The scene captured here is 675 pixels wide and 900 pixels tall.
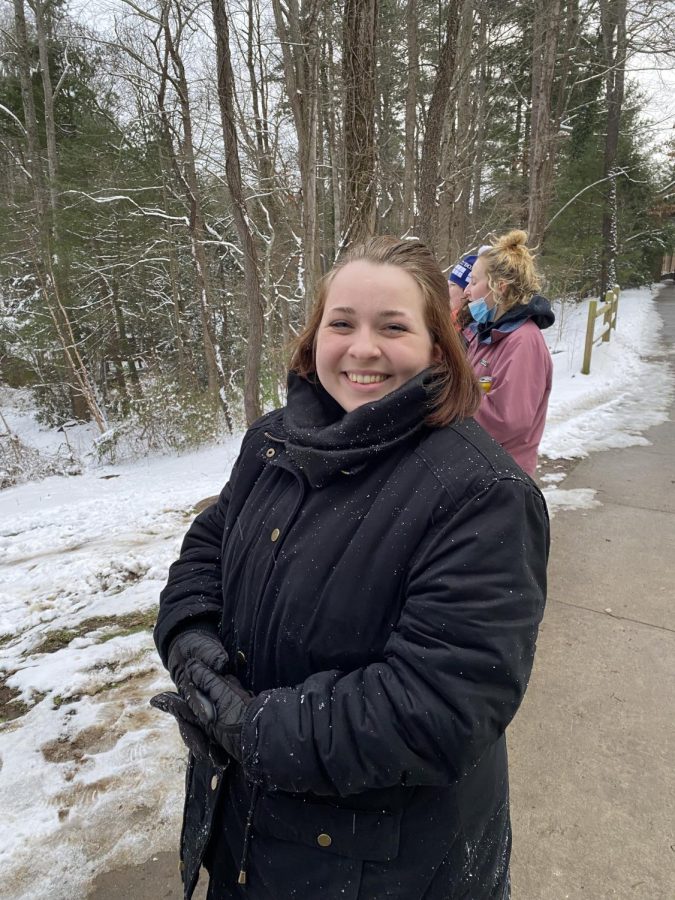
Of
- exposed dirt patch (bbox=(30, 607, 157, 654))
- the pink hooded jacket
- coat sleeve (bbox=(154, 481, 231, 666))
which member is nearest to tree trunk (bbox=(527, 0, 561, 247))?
the pink hooded jacket

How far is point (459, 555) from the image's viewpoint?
1.00 m

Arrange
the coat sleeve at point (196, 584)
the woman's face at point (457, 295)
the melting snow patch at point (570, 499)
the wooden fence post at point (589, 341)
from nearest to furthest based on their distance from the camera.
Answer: the coat sleeve at point (196, 584) < the woman's face at point (457, 295) < the melting snow patch at point (570, 499) < the wooden fence post at point (589, 341)

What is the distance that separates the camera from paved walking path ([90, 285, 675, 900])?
6.23ft

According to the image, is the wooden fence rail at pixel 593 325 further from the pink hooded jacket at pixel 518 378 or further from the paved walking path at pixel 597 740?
the pink hooded jacket at pixel 518 378

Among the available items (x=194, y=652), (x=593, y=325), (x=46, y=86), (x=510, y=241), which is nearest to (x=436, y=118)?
(x=510, y=241)

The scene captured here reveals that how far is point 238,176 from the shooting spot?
20.7ft

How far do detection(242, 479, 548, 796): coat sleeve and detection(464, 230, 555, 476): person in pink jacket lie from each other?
1.59 meters

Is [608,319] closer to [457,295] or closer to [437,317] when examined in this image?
[457,295]

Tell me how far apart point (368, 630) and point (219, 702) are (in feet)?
1.33

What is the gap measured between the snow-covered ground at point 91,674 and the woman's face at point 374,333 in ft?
6.54

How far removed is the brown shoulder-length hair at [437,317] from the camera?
1206 mm

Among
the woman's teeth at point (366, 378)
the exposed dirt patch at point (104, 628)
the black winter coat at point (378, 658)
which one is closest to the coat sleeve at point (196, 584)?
the black winter coat at point (378, 658)

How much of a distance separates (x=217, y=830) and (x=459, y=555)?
3.35 ft

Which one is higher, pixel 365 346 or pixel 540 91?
pixel 540 91
